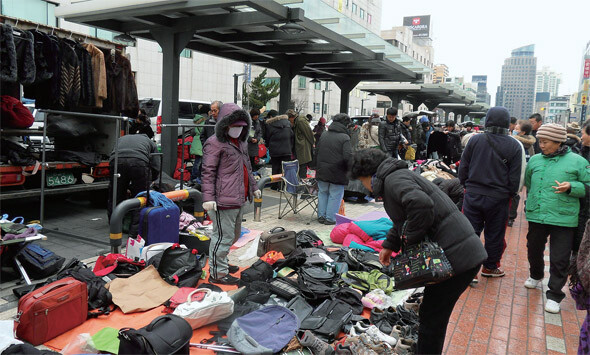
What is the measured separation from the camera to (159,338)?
3027mm

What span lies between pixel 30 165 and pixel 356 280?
5361 mm

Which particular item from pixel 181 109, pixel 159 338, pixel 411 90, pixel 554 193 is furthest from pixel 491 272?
pixel 411 90

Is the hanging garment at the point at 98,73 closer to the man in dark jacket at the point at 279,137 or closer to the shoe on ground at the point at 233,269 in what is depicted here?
the man in dark jacket at the point at 279,137

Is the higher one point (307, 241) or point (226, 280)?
point (307, 241)

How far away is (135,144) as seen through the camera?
6.66 m

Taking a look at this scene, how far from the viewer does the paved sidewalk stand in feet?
12.8

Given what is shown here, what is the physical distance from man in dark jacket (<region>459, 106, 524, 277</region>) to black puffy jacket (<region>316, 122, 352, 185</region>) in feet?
9.04

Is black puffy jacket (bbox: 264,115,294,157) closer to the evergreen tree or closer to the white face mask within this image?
the white face mask

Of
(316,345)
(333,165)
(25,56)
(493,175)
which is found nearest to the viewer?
(316,345)

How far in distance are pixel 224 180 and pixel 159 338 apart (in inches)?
83.5

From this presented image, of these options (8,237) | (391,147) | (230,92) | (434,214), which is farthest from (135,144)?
(230,92)

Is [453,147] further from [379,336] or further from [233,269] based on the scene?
[379,336]

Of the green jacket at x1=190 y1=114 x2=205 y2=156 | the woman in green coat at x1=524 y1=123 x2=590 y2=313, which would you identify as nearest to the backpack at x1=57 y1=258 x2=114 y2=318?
the woman in green coat at x1=524 y1=123 x2=590 y2=313

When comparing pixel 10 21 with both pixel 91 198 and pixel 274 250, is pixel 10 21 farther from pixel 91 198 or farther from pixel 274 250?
pixel 274 250
